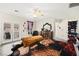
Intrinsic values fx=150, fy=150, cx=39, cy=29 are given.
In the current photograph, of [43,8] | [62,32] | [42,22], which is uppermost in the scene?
[43,8]

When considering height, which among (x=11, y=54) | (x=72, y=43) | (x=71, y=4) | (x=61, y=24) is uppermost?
(x=71, y=4)

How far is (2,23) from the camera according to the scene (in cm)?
183

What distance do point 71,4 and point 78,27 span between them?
11.6 inches

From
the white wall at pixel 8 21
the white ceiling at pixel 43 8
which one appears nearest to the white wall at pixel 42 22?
the white ceiling at pixel 43 8

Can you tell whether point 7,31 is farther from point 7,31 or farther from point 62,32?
point 62,32

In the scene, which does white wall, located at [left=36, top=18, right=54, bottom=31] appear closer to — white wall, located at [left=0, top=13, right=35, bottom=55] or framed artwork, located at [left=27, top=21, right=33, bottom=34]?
framed artwork, located at [left=27, top=21, right=33, bottom=34]

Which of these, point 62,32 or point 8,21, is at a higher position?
point 8,21

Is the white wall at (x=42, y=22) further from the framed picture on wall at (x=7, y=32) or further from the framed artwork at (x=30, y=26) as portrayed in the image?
the framed picture on wall at (x=7, y=32)

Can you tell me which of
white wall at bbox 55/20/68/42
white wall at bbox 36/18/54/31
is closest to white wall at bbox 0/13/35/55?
white wall at bbox 36/18/54/31

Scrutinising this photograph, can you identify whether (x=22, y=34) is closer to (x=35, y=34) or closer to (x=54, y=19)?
(x=35, y=34)

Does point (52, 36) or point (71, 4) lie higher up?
point (71, 4)

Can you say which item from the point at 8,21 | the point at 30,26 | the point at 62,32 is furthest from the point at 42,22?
the point at 8,21

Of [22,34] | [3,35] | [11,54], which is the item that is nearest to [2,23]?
[3,35]

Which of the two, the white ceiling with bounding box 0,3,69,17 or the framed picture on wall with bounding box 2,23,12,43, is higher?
the white ceiling with bounding box 0,3,69,17
